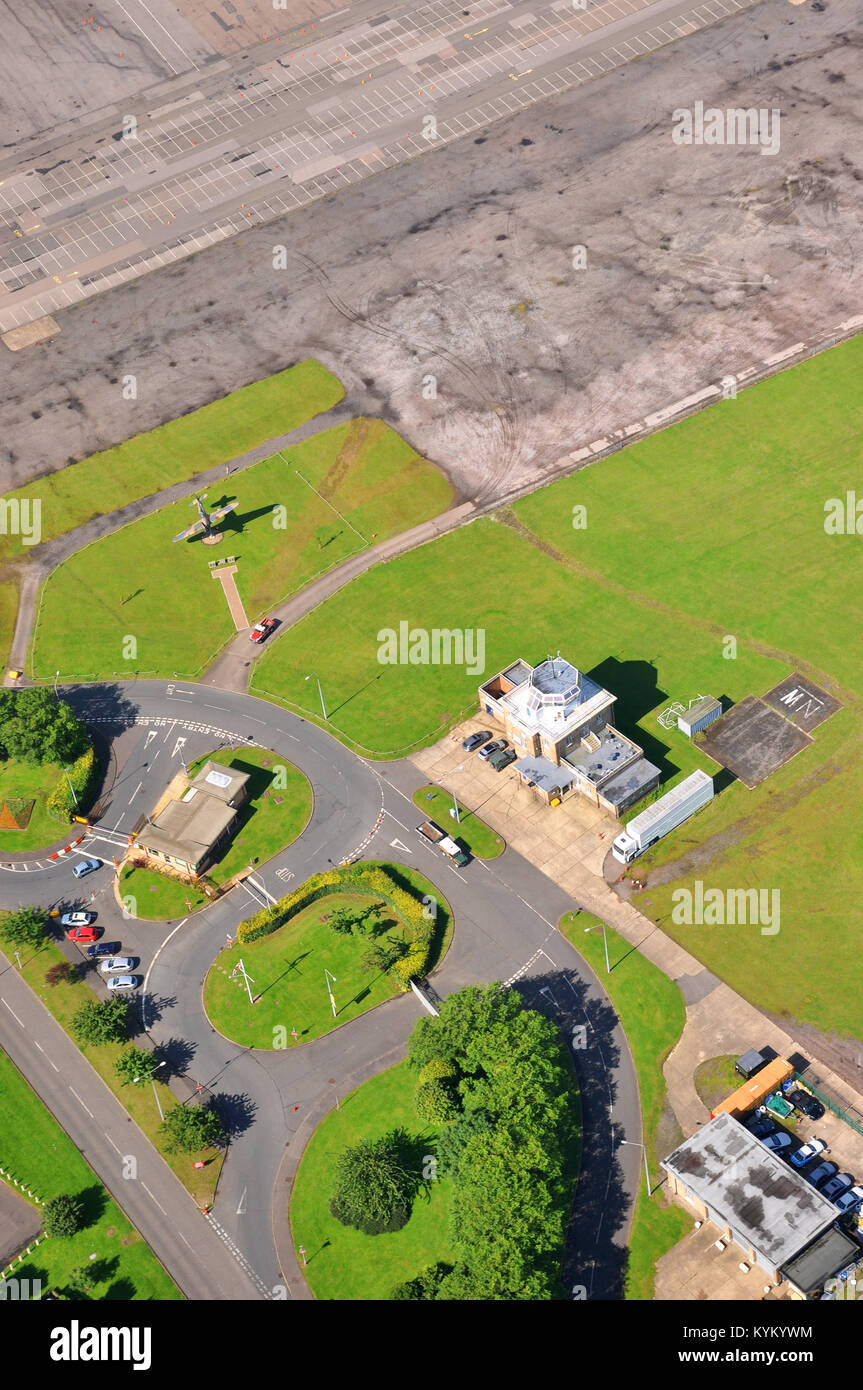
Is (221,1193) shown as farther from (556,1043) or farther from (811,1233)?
(811,1233)

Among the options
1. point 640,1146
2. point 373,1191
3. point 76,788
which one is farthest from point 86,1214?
point 640,1146

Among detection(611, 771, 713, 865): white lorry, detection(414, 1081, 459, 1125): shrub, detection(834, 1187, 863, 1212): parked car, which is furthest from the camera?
detection(611, 771, 713, 865): white lorry

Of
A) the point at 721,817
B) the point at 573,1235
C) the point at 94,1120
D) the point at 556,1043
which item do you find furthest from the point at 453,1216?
the point at 721,817

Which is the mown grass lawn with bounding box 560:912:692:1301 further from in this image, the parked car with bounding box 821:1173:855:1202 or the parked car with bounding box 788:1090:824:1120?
the parked car with bounding box 821:1173:855:1202

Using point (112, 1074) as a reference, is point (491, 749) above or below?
above

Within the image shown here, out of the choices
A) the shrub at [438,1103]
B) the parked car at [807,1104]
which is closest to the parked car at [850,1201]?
the parked car at [807,1104]

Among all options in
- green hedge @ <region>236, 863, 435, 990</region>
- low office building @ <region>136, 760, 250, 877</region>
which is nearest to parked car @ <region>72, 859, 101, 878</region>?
low office building @ <region>136, 760, 250, 877</region>

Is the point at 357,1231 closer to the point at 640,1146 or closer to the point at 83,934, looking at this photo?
the point at 640,1146
